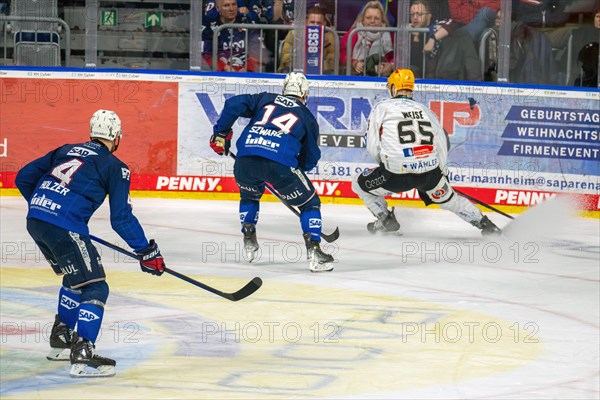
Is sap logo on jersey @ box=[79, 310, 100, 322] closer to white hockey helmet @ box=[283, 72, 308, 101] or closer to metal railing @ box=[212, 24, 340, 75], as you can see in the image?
white hockey helmet @ box=[283, 72, 308, 101]

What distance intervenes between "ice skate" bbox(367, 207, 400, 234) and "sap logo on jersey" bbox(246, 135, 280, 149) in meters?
2.01

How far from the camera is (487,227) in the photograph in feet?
32.0

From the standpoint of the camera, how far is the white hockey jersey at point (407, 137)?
366 inches

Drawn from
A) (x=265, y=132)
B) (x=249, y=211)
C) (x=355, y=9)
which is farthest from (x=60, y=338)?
(x=355, y=9)

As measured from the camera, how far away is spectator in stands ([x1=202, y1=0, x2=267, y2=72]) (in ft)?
37.8

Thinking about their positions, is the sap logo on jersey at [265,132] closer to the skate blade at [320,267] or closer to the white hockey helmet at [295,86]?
the white hockey helmet at [295,86]

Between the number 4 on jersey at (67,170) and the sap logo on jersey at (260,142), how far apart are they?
116 inches

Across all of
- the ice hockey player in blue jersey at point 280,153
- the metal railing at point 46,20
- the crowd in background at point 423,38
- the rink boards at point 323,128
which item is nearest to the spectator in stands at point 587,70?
the crowd in background at point 423,38

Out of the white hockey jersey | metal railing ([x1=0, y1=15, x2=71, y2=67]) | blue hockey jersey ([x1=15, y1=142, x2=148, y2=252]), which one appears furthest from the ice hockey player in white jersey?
blue hockey jersey ([x1=15, y1=142, x2=148, y2=252])

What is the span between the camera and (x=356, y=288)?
7.63 metres

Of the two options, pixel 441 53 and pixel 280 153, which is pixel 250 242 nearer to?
pixel 280 153

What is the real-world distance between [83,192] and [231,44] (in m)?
6.40

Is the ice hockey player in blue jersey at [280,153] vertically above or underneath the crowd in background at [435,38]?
underneath

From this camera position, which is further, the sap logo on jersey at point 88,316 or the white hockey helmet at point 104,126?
the white hockey helmet at point 104,126
